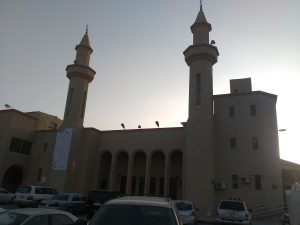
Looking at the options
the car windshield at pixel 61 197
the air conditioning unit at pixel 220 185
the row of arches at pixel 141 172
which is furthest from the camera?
Result: the row of arches at pixel 141 172

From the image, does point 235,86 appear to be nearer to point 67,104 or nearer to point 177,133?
point 177,133

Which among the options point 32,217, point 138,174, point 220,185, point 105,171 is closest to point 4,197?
point 105,171

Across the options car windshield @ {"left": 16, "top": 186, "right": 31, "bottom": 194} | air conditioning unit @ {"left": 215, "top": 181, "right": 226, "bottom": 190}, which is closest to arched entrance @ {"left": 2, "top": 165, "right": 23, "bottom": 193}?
car windshield @ {"left": 16, "top": 186, "right": 31, "bottom": 194}

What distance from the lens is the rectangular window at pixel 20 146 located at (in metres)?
33.0

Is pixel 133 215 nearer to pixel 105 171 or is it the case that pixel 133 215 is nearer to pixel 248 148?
pixel 248 148

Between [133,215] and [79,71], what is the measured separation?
2946cm

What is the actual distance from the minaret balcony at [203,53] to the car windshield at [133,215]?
79.4 feet

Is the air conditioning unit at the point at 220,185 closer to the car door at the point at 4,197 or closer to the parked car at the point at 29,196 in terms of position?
the parked car at the point at 29,196

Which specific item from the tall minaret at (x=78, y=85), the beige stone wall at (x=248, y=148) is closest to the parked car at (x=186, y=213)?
the beige stone wall at (x=248, y=148)

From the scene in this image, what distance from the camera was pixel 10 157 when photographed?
107 feet

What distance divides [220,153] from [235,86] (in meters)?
7.08

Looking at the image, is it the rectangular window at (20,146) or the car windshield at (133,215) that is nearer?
the car windshield at (133,215)

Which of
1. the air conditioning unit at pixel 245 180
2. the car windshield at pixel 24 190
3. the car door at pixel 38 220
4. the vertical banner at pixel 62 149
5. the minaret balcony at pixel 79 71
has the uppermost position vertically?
the minaret balcony at pixel 79 71

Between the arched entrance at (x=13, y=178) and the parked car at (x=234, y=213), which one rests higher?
the arched entrance at (x=13, y=178)
